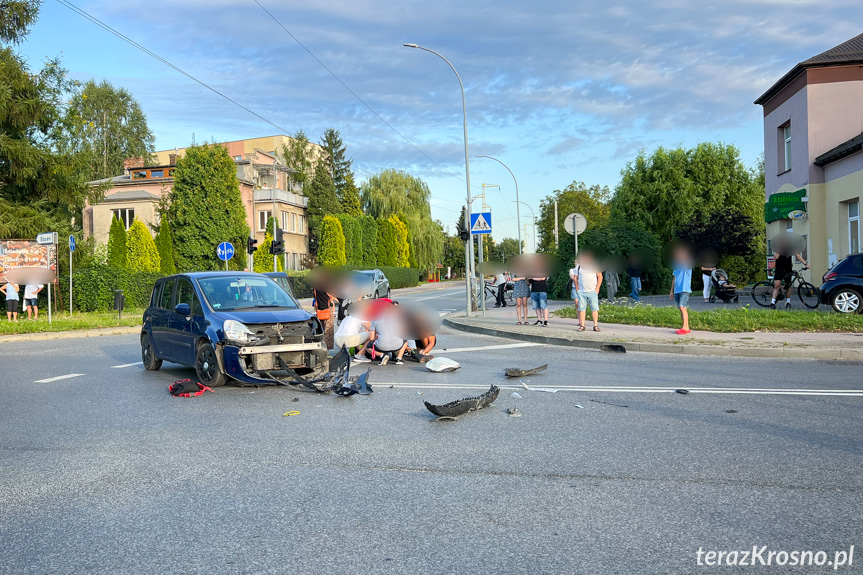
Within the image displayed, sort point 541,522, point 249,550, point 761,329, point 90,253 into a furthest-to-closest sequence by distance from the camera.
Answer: point 90,253 → point 761,329 → point 541,522 → point 249,550

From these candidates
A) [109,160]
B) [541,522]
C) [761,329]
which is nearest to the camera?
[541,522]

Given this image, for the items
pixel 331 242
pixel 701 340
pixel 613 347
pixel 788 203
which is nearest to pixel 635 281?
pixel 788 203

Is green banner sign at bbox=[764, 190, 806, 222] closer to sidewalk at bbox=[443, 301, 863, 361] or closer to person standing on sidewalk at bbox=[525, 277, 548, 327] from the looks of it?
sidewalk at bbox=[443, 301, 863, 361]

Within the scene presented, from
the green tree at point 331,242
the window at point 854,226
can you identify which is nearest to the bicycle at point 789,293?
the window at point 854,226

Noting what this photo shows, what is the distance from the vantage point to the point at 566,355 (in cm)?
1324

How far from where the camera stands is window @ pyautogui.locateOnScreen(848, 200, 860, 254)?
23266 mm

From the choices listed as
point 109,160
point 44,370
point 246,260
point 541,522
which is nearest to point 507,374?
point 541,522

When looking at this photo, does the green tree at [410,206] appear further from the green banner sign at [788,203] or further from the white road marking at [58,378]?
the white road marking at [58,378]

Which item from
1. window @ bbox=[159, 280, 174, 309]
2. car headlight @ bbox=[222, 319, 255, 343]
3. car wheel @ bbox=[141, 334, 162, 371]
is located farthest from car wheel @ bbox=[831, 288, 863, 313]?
car wheel @ bbox=[141, 334, 162, 371]

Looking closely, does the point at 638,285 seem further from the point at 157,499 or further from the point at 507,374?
the point at 157,499

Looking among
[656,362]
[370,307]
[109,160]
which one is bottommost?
[656,362]

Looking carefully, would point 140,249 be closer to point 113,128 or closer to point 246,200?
point 246,200

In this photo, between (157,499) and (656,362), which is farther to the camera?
(656,362)

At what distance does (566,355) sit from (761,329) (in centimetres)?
499
